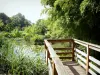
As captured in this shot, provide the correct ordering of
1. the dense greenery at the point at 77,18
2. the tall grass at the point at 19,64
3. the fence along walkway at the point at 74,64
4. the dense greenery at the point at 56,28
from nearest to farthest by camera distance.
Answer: the fence along walkway at the point at 74,64
the tall grass at the point at 19,64
the dense greenery at the point at 56,28
the dense greenery at the point at 77,18

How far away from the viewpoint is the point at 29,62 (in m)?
4.43

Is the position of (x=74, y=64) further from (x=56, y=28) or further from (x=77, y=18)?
(x=56, y=28)

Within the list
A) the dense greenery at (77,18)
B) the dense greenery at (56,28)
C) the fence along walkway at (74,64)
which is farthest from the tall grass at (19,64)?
the dense greenery at (77,18)

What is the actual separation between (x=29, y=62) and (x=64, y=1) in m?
3.90

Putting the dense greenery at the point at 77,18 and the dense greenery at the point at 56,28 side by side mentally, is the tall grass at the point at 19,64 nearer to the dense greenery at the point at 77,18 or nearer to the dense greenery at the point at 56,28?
the dense greenery at the point at 56,28

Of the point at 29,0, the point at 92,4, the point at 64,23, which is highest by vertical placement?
the point at 29,0

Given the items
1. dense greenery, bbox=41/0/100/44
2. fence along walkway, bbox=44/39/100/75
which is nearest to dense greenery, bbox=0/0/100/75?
dense greenery, bbox=41/0/100/44

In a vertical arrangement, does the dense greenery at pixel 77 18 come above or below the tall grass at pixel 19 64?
above

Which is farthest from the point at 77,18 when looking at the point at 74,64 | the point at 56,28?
the point at 74,64

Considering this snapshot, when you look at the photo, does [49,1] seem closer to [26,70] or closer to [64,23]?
[64,23]

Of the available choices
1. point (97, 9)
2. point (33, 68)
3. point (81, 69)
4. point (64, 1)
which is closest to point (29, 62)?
point (33, 68)

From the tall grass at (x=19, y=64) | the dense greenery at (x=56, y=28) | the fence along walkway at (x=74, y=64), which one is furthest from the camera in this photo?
the dense greenery at (x=56, y=28)

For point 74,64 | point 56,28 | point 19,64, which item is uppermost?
point 56,28

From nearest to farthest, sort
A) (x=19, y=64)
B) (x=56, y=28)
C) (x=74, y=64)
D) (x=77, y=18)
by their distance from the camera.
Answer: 1. (x=19, y=64)
2. (x=74, y=64)
3. (x=77, y=18)
4. (x=56, y=28)
